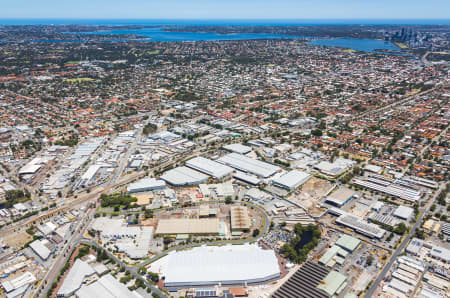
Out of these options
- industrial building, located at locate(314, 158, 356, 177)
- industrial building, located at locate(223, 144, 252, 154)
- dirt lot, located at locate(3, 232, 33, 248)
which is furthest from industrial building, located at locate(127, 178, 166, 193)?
industrial building, located at locate(314, 158, 356, 177)

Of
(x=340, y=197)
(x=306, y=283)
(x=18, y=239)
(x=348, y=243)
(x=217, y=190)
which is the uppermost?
(x=217, y=190)

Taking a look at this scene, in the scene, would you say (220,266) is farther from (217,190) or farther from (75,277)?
(217,190)

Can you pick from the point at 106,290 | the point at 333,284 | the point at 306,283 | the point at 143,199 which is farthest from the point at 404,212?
the point at 106,290

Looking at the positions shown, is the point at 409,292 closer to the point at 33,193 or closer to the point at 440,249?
the point at 440,249

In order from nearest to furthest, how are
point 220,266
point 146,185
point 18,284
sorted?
1. point 18,284
2. point 220,266
3. point 146,185

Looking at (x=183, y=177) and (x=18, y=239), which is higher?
(x=183, y=177)

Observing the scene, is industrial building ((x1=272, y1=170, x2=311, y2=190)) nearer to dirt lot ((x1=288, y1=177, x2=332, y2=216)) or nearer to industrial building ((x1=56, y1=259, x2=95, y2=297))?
dirt lot ((x1=288, y1=177, x2=332, y2=216))

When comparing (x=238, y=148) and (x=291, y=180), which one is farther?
(x=238, y=148)

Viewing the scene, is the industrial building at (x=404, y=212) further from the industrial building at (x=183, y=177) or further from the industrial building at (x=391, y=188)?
the industrial building at (x=183, y=177)

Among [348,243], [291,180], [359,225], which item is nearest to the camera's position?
[348,243]
